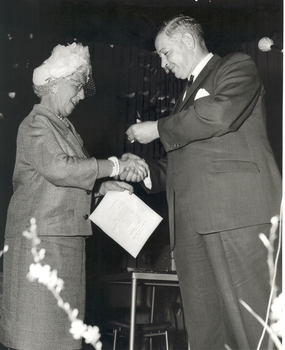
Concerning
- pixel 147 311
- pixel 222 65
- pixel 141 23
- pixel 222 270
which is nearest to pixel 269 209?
pixel 222 270

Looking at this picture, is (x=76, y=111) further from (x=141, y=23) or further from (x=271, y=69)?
(x=271, y=69)

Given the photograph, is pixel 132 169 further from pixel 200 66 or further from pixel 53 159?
pixel 200 66

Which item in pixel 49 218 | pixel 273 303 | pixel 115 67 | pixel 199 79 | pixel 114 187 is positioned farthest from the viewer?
pixel 115 67

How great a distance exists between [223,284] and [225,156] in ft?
1.54

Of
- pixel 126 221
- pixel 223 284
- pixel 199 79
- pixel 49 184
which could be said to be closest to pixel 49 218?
pixel 49 184

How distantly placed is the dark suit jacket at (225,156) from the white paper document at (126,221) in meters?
0.20

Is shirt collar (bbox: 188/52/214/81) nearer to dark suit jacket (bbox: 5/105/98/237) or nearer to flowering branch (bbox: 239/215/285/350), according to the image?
dark suit jacket (bbox: 5/105/98/237)

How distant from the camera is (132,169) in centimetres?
197

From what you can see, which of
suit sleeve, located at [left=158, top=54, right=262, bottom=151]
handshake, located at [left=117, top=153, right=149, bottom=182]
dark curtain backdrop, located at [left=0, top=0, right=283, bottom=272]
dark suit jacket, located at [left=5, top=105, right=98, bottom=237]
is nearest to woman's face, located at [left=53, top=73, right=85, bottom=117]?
dark suit jacket, located at [left=5, top=105, right=98, bottom=237]

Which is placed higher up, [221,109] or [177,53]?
[177,53]

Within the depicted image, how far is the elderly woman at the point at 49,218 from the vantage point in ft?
5.16

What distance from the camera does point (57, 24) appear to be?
2971 millimetres

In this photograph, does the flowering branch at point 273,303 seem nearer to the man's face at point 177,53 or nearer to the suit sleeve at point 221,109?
the suit sleeve at point 221,109

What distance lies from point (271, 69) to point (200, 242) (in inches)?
100
